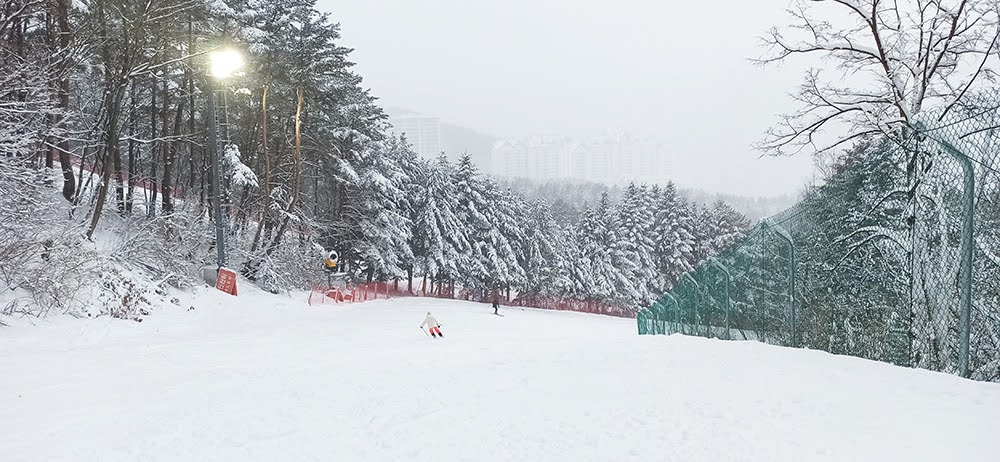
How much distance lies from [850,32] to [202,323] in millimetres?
15669

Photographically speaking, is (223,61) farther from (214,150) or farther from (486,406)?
(486,406)

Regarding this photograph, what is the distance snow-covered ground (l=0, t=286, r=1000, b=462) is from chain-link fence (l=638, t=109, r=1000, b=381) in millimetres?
817

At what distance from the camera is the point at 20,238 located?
11.5 meters

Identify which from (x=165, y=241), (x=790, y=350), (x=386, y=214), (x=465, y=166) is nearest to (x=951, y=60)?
(x=790, y=350)

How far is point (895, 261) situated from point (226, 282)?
1768 cm

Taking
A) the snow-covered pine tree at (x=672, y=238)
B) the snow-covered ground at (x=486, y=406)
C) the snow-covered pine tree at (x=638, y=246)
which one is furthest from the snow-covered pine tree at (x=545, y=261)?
the snow-covered ground at (x=486, y=406)

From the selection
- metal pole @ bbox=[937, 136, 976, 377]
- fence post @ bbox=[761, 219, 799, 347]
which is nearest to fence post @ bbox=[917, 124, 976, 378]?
metal pole @ bbox=[937, 136, 976, 377]

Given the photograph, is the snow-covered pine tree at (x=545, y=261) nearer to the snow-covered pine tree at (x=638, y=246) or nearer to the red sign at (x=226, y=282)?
the snow-covered pine tree at (x=638, y=246)

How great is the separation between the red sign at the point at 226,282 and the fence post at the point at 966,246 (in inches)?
718

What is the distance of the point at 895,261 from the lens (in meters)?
7.08

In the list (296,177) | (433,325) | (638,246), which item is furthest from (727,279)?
(638,246)

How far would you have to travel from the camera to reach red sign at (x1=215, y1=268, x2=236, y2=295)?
1812 centimetres

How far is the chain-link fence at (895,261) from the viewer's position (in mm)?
4934

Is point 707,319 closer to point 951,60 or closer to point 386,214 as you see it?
point 951,60
